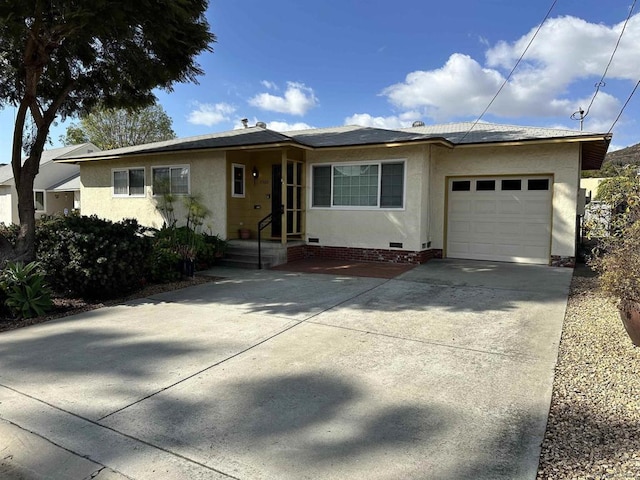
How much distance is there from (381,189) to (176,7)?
638cm

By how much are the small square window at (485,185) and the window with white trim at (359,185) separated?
222 centimetres

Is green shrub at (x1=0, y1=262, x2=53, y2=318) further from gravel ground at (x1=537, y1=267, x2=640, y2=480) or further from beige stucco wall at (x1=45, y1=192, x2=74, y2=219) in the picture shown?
beige stucco wall at (x1=45, y1=192, x2=74, y2=219)

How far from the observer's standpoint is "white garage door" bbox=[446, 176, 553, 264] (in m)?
10.8

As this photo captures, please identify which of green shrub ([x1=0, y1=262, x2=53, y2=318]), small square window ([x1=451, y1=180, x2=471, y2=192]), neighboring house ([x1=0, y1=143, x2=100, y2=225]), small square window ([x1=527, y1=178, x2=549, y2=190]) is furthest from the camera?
neighboring house ([x1=0, y1=143, x2=100, y2=225])

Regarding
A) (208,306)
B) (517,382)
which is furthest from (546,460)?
(208,306)

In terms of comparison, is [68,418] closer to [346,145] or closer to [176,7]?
[176,7]

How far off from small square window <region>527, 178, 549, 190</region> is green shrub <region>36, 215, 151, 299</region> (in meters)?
9.28

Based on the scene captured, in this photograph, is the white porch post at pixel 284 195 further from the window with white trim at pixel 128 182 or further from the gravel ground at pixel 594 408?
the gravel ground at pixel 594 408

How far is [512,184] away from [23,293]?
1092cm

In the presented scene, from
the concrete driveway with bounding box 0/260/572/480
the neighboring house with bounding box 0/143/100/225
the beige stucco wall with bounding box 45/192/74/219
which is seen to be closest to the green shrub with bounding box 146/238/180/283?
the concrete driveway with bounding box 0/260/572/480

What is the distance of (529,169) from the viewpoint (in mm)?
10648

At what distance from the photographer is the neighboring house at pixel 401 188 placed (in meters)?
10.5

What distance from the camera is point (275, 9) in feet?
42.0

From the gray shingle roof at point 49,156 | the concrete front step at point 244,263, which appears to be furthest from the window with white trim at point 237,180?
the gray shingle roof at point 49,156
